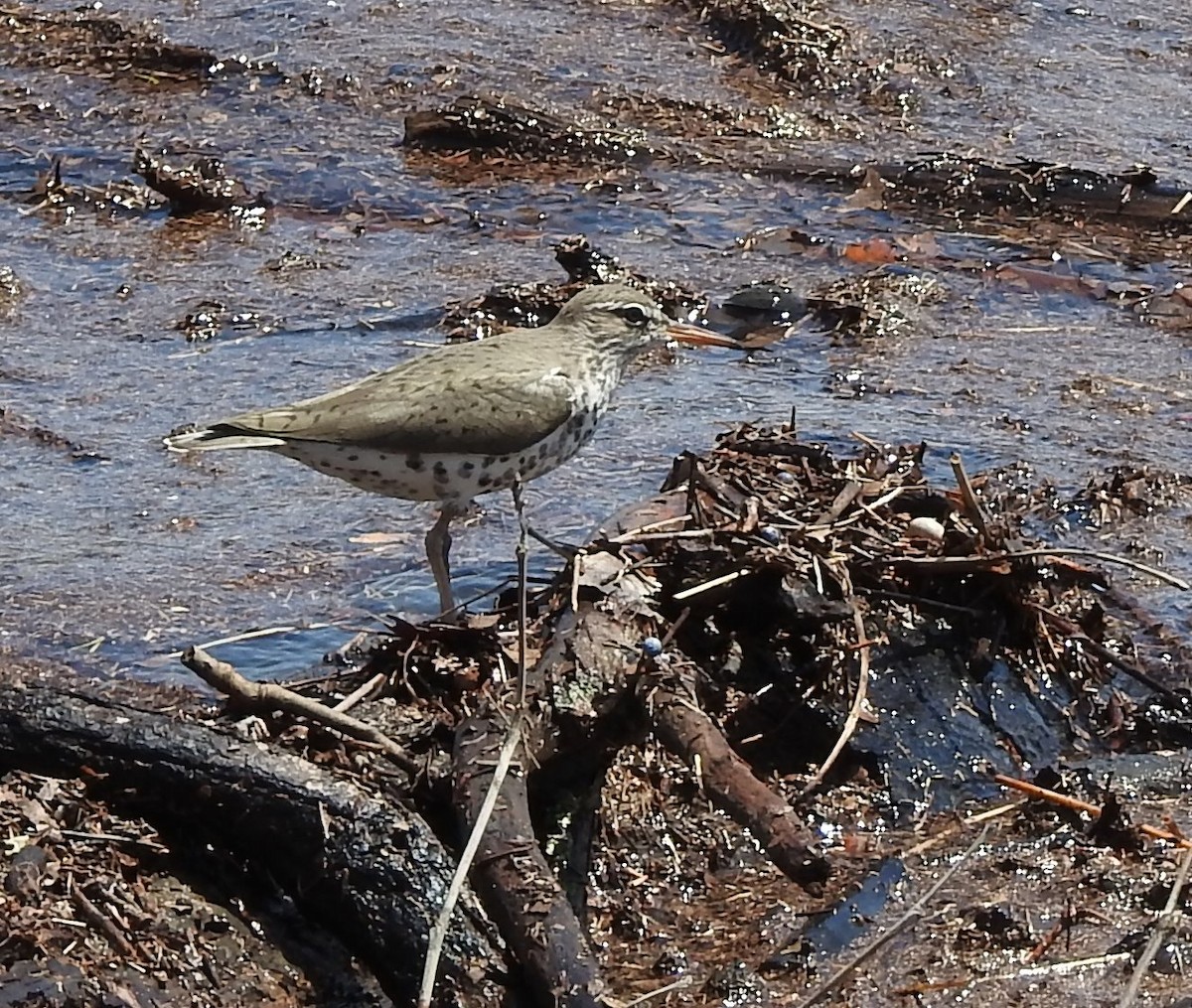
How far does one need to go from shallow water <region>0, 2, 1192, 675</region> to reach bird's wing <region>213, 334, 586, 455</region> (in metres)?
0.73

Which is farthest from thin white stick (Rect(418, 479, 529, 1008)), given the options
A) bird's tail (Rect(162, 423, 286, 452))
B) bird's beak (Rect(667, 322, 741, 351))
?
bird's beak (Rect(667, 322, 741, 351))

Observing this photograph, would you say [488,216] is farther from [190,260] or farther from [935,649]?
[935,649]

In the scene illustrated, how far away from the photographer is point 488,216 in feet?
35.8

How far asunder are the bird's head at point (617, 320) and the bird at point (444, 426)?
0.96 feet

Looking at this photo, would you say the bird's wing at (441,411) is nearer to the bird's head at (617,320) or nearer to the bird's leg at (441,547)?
the bird's leg at (441,547)

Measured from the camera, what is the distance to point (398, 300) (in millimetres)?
9797

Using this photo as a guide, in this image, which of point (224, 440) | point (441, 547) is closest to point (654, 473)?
point (441, 547)

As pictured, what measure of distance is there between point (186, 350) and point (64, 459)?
1.27m

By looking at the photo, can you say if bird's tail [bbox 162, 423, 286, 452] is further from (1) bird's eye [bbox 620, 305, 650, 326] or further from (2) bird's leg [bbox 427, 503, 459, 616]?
(1) bird's eye [bbox 620, 305, 650, 326]

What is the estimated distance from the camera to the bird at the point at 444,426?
6359 mm

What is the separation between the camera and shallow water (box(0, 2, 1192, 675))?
732 centimetres

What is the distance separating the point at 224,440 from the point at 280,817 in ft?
6.24

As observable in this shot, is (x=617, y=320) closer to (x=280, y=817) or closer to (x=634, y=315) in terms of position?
(x=634, y=315)

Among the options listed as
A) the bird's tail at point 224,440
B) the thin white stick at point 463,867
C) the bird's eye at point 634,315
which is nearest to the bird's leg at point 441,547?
the bird's tail at point 224,440
